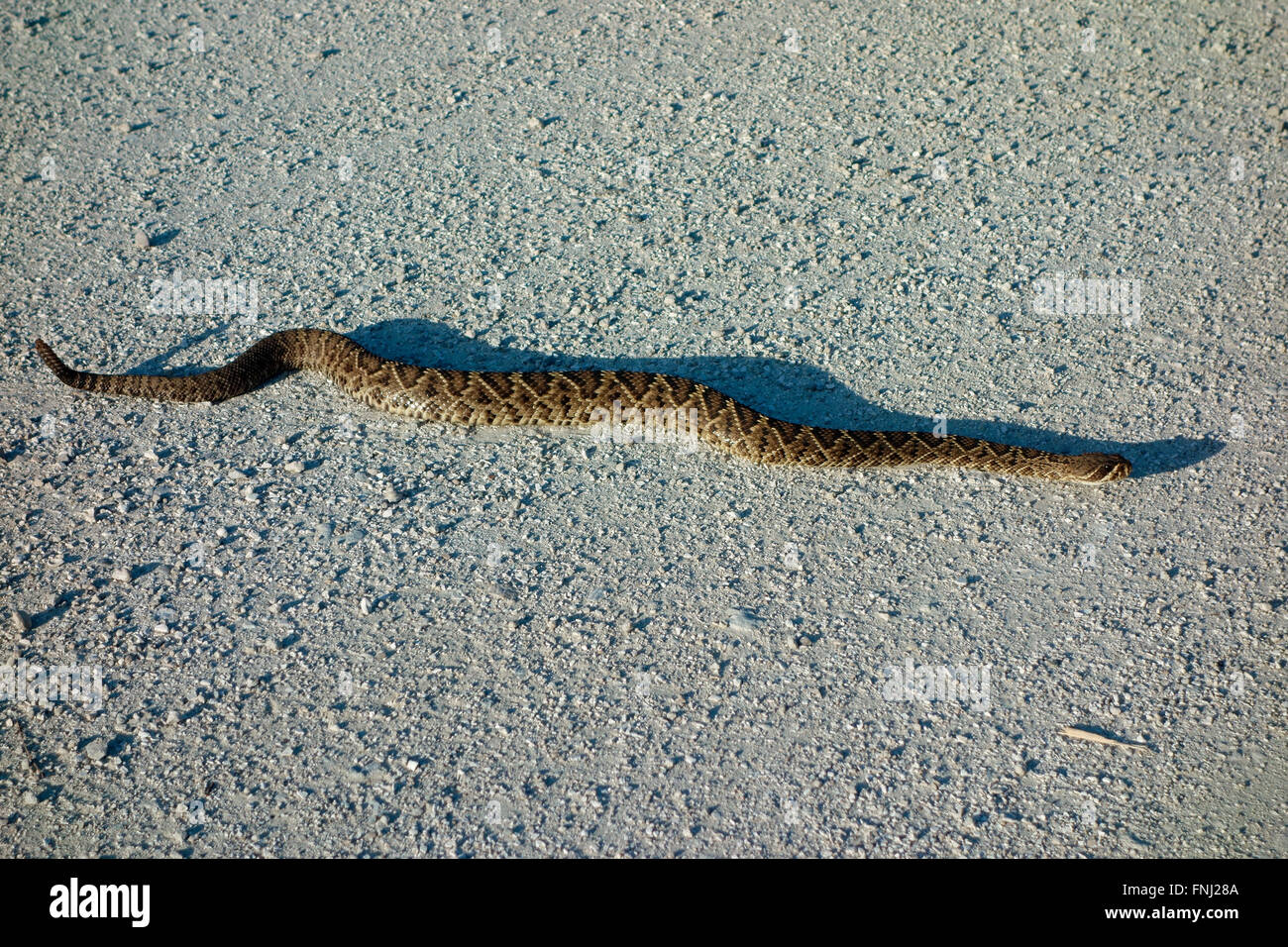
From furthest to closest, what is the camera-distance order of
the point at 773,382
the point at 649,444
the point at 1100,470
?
the point at 773,382
the point at 649,444
the point at 1100,470

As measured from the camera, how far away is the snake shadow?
31.1 ft

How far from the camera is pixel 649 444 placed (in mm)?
9508

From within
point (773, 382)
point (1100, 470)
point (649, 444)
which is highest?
point (773, 382)

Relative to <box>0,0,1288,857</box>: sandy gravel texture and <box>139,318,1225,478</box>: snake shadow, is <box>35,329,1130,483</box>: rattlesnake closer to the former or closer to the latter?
<box>0,0,1288,857</box>: sandy gravel texture

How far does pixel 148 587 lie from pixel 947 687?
19.3 feet

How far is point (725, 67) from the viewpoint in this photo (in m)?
14.1

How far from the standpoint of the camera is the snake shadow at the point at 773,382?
31.1 feet

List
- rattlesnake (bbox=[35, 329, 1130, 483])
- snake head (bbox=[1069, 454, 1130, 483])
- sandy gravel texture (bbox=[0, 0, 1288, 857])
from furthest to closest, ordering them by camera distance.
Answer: rattlesnake (bbox=[35, 329, 1130, 483]) → snake head (bbox=[1069, 454, 1130, 483]) → sandy gravel texture (bbox=[0, 0, 1288, 857])

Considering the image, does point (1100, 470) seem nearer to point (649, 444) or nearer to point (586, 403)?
point (649, 444)

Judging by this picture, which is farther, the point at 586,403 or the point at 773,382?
the point at 773,382

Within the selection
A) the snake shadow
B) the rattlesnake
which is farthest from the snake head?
the snake shadow

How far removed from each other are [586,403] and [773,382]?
1862mm

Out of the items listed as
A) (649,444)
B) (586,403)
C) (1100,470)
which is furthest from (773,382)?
(1100,470)

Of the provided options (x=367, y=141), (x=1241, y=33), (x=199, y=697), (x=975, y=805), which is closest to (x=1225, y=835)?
(x=975, y=805)
